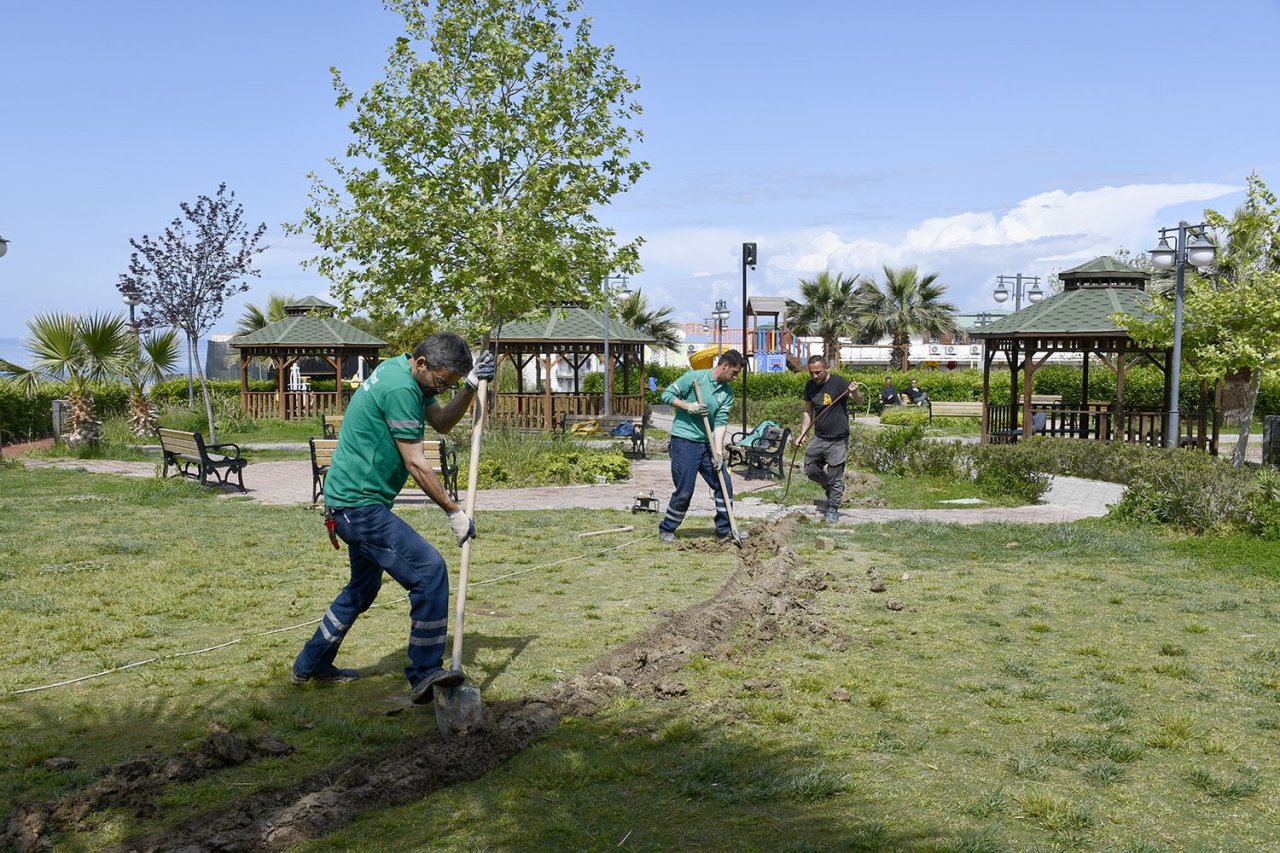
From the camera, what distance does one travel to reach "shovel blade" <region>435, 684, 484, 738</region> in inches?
187

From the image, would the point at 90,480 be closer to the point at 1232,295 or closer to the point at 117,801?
the point at 117,801

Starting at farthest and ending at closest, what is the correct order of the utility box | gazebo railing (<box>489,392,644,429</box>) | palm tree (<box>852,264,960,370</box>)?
palm tree (<box>852,264,960,370</box>) < gazebo railing (<box>489,392,644,429</box>) < the utility box

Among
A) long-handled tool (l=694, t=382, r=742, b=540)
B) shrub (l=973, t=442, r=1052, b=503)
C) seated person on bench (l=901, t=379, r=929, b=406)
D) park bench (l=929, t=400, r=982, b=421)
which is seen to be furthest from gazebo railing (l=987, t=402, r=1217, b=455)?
seated person on bench (l=901, t=379, r=929, b=406)

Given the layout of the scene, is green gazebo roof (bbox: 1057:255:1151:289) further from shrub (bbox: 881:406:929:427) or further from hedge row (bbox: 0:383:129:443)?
hedge row (bbox: 0:383:129:443)

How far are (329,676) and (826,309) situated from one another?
45.8 m

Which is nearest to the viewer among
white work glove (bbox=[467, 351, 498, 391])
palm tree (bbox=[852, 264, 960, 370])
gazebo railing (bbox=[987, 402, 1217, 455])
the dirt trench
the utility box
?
the dirt trench

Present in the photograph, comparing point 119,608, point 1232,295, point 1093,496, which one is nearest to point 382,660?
point 119,608

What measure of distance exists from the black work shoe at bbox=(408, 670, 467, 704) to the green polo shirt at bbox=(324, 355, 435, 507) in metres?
0.84

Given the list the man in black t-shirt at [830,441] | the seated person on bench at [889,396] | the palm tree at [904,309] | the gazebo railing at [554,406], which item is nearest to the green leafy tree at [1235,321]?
→ the man in black t-shirt at [830,441]

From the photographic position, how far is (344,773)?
427 cm


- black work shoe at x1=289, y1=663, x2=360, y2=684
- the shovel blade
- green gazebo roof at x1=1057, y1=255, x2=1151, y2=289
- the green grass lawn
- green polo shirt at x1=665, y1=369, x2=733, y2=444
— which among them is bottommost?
the green grass lawn

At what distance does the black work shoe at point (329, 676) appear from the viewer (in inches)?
222

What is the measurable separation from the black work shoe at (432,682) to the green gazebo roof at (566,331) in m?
22.1

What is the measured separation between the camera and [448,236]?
60.9 ft
